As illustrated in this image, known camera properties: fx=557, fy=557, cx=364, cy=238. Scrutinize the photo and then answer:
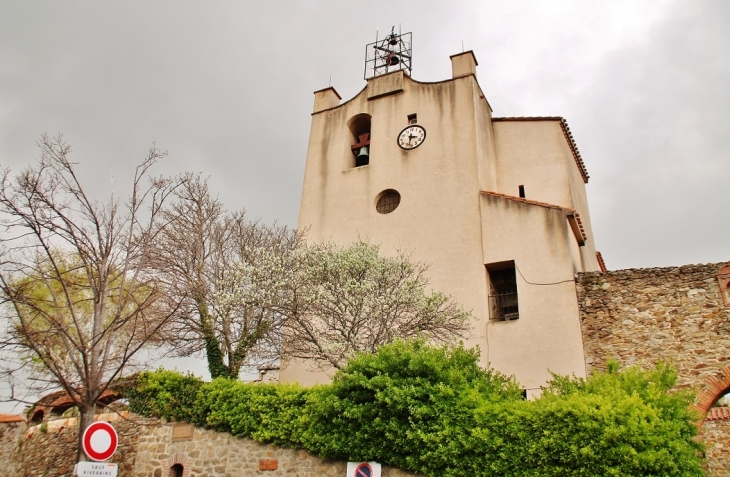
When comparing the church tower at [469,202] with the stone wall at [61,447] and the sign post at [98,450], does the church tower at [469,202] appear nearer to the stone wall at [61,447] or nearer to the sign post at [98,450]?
the stone wall at [61,447]

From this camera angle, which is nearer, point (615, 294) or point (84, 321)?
point (615, 294)

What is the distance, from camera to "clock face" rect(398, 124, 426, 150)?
1986 centimetres

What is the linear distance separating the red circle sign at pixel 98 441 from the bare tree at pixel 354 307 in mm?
5975

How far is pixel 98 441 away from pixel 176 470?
5.04 metres

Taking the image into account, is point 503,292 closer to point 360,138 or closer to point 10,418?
point 360,138

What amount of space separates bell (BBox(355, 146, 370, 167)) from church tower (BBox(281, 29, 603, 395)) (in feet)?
0.19

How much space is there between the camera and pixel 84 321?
67.6ft

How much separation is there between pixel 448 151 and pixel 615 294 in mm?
7309

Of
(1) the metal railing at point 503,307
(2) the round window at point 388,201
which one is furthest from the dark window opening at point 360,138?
(1) the metal railing at point 503,307

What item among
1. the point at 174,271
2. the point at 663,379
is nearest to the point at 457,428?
the point at 663,379

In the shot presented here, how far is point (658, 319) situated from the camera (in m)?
13.8

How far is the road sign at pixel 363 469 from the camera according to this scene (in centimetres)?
989

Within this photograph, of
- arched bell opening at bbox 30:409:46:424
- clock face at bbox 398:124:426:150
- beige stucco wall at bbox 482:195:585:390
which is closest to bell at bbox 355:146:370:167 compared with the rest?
clock face at bbox 398:124:426:150

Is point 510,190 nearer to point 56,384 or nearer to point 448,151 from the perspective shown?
point 448,151
